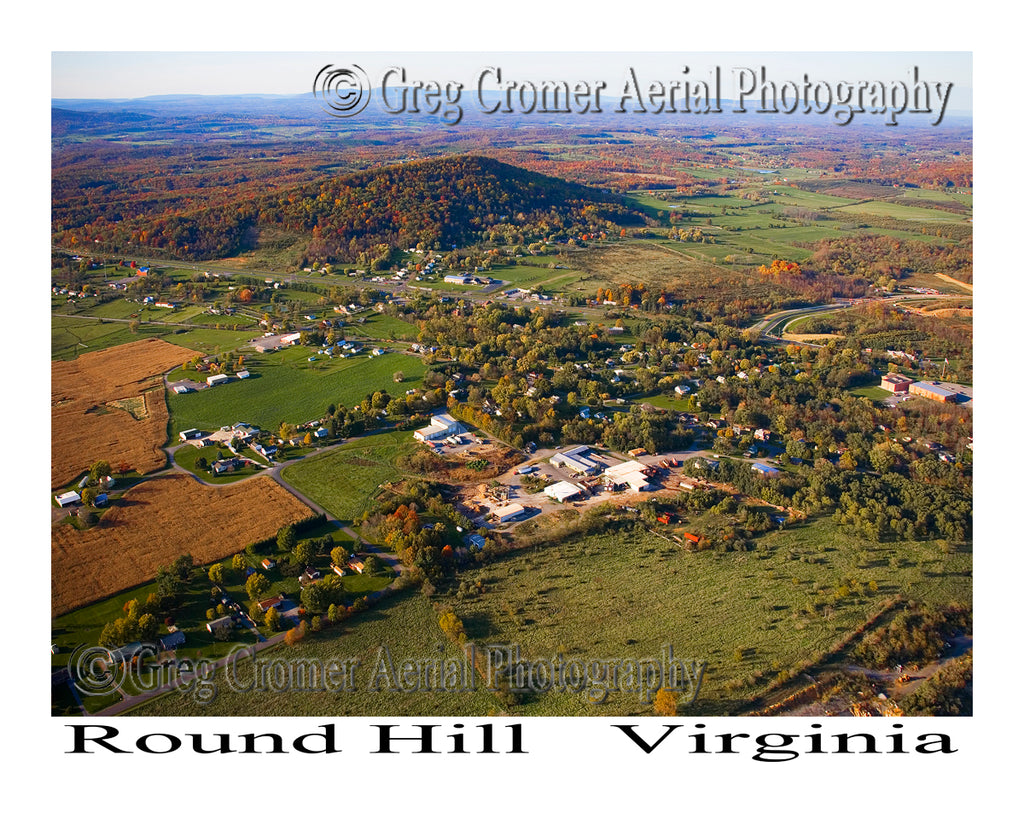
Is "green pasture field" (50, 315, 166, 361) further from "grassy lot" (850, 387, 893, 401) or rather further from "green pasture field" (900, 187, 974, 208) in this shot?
"green pasture field" (900, 187, 974, 208)

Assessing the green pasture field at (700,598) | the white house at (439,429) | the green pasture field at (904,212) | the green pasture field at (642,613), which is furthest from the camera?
→ the green pasture field at (904,212)

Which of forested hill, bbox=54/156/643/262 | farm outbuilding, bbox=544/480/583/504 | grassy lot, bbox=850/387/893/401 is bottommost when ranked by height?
farm outbuilding, bbox=544/480/583/504

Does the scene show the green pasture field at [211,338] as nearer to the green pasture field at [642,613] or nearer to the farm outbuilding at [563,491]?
the farm outbuilding at [563,491]

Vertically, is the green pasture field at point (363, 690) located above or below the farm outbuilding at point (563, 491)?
below

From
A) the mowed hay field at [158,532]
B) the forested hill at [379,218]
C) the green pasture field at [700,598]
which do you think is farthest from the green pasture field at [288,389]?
the forested hill at [379,218]

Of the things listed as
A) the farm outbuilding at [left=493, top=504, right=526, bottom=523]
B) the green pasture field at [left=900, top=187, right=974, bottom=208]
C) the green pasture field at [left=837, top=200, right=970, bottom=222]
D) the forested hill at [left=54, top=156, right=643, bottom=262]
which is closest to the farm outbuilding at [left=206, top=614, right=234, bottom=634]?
the farm outbuilding at [left=493, top=504, right=526, bottom=523]

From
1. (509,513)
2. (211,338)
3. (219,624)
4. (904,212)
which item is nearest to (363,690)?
(219,624)

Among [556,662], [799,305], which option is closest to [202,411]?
[556,662]
